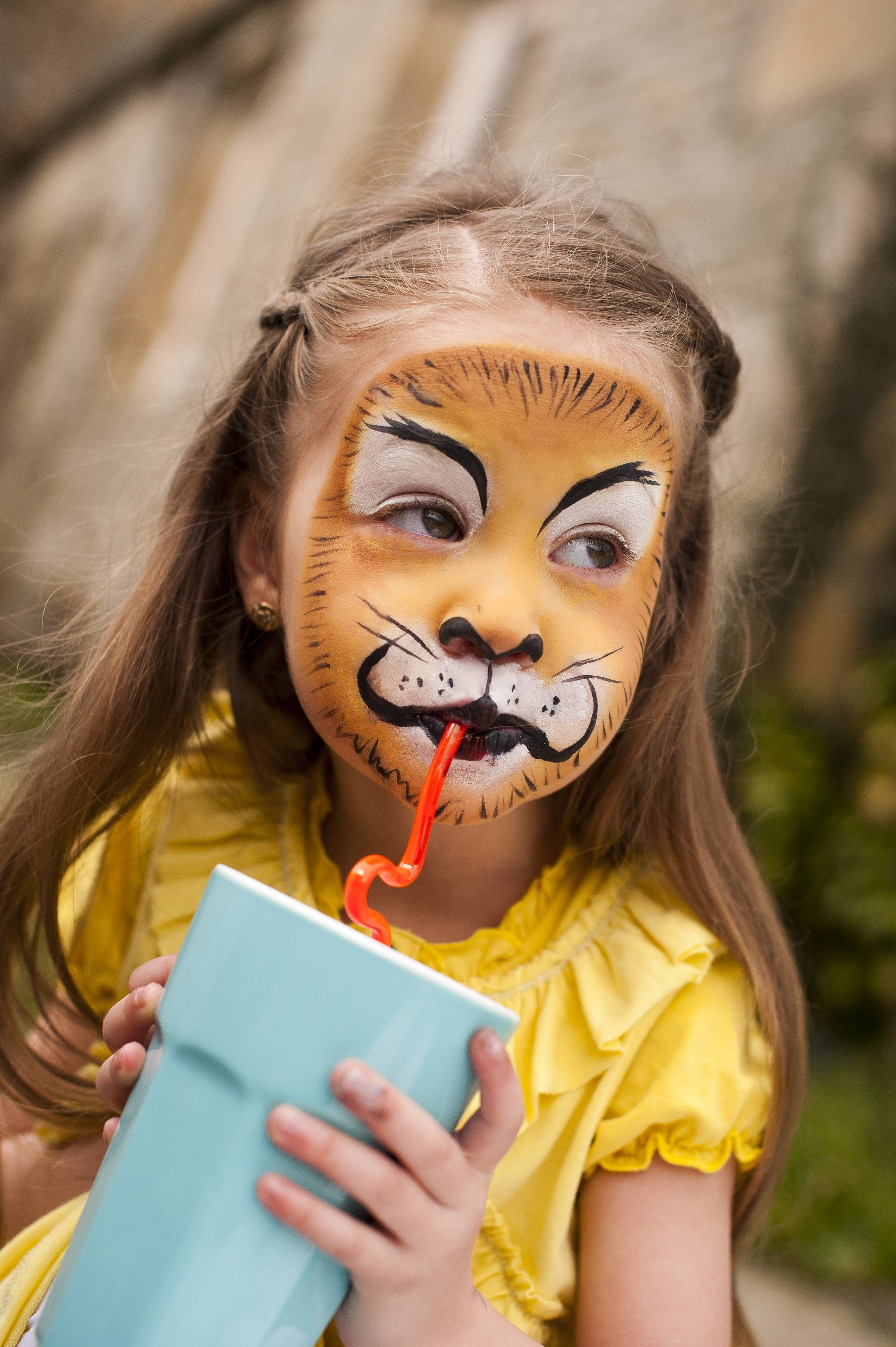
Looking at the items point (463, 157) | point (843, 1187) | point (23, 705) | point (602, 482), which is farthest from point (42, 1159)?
point (463, 157)

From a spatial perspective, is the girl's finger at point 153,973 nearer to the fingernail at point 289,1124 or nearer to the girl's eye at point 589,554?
the fingernail at point 289,1124

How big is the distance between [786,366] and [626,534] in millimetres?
2619

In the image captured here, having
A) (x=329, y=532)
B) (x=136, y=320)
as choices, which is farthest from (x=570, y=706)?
(x=136, y=320)

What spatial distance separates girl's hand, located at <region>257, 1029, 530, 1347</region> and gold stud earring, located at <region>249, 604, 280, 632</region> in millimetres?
692

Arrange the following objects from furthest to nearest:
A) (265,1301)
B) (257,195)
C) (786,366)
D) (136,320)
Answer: (136,320)
(257,195)
(786,366)
(265,1301)

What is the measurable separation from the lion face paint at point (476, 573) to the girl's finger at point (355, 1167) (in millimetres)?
393

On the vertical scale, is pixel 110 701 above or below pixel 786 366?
below

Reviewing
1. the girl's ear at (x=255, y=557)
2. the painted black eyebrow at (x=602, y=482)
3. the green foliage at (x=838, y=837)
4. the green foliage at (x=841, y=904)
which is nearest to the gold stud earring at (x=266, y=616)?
the girl's ear at (x=255, y=557)

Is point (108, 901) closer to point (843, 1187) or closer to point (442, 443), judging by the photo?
point (442, 443)

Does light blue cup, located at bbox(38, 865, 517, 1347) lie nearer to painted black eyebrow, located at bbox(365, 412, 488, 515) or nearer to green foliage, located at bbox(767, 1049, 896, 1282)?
painted black eyebrow, located at bbox(365, 412, 488, 515)

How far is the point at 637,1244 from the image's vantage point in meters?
1.11

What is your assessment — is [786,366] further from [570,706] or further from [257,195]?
[257,195]

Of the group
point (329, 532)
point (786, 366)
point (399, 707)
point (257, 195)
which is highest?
point (257, 195)

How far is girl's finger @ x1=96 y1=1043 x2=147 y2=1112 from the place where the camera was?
31.8 inches
